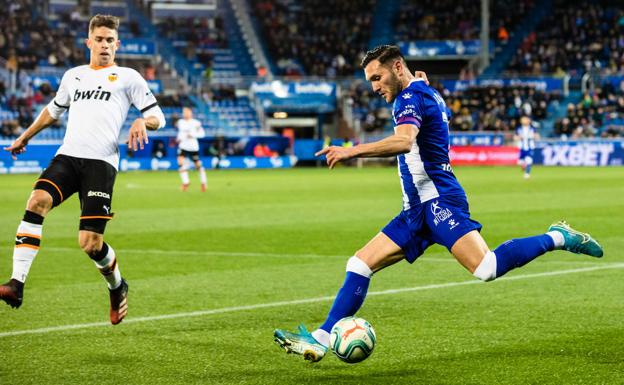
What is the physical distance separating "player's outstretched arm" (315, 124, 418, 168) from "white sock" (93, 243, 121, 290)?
2.62 meters

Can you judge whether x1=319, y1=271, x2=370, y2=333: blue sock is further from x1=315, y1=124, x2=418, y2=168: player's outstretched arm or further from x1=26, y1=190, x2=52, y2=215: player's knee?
x1=26, y1=190, x2=52, y2=215: player's knee

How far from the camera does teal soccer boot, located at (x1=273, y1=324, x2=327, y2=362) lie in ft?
23.0

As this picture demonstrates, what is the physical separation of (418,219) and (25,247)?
2.99 metres

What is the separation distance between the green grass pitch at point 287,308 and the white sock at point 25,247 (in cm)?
57

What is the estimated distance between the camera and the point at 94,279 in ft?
39.0

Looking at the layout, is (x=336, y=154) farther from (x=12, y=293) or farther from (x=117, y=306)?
(x=117, y=306)

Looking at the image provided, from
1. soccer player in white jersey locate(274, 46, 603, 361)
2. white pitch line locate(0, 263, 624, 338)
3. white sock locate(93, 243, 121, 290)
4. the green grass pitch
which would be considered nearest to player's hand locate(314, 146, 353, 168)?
Result: soccer player in white jersey locate(274, 46, 603, 361)

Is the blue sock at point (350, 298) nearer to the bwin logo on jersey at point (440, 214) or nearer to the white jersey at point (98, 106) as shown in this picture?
the bwin logo on jersey at point (440, 214)

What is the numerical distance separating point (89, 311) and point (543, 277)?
4.98 meters

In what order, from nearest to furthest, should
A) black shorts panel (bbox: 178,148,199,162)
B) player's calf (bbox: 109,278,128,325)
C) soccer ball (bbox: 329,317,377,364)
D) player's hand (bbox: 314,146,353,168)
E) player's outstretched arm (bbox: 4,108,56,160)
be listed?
player's hand (bbox: 314,146,353,168) → soccer ball (bbox: 329,317,377,364) → player's calf (bbox: 109,278,128,325) → player's outstretched arm (bbox: 4,108,56,160) → black shorts panel (bbox: 178,148,199,162)

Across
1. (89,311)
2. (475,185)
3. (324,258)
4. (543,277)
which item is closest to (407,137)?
(89,311)

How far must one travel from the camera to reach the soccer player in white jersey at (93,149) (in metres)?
8.16

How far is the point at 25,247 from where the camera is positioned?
26.6ft

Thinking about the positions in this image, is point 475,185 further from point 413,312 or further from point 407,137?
point 407,137
